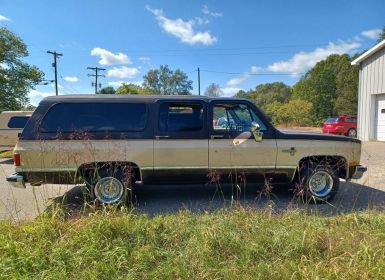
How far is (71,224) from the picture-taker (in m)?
4.04

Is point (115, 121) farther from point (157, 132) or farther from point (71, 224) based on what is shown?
point (71, 224)

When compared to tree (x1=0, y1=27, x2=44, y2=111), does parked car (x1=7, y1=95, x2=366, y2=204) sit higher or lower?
lower

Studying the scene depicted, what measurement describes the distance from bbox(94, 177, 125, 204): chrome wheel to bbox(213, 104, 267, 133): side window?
2.05 m

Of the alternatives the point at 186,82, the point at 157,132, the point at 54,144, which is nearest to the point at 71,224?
the point at 54,144

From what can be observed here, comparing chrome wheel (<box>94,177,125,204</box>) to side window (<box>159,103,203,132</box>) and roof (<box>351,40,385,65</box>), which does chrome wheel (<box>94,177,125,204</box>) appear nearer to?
side window (<box>159,103,203,132</box>)

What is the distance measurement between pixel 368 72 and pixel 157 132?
1696 cm

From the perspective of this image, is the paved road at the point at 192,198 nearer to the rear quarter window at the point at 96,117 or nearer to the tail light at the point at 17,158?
the tail light at the point at 17,158

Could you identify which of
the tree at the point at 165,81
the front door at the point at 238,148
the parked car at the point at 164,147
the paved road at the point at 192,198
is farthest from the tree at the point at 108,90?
the front door at the point at 238,148

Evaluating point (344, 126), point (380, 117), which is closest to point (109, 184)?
point (380, 117)

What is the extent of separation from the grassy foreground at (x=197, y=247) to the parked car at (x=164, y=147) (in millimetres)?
1411

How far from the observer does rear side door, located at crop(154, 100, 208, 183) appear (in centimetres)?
566

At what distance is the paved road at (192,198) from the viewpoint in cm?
561

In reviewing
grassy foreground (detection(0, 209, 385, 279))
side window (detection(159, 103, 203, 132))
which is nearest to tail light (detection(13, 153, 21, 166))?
grassy foreground (detection(0, 209, 385, 279))

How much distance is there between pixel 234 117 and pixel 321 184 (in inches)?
80.7
